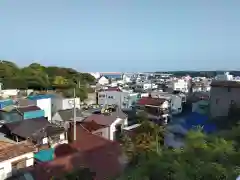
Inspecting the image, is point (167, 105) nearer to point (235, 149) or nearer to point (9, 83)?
point (9, 83)

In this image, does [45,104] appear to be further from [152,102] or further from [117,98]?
[117,98]

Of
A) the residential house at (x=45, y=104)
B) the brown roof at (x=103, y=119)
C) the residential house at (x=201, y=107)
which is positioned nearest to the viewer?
the brown roof at (x=103, y=119)

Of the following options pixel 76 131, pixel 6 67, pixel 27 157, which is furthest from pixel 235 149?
pixel 6 67

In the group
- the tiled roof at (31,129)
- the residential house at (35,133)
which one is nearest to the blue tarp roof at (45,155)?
the residential house at (35,133)

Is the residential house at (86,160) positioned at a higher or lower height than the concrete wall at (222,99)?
lower

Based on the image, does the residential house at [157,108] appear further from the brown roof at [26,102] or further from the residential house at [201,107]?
the brown roof at [26,102]

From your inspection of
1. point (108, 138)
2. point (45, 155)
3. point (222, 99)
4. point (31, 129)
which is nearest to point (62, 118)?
point (108, 138)

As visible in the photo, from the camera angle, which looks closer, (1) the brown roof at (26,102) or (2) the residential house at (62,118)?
Answer: (2) the residential house at (62,118)
